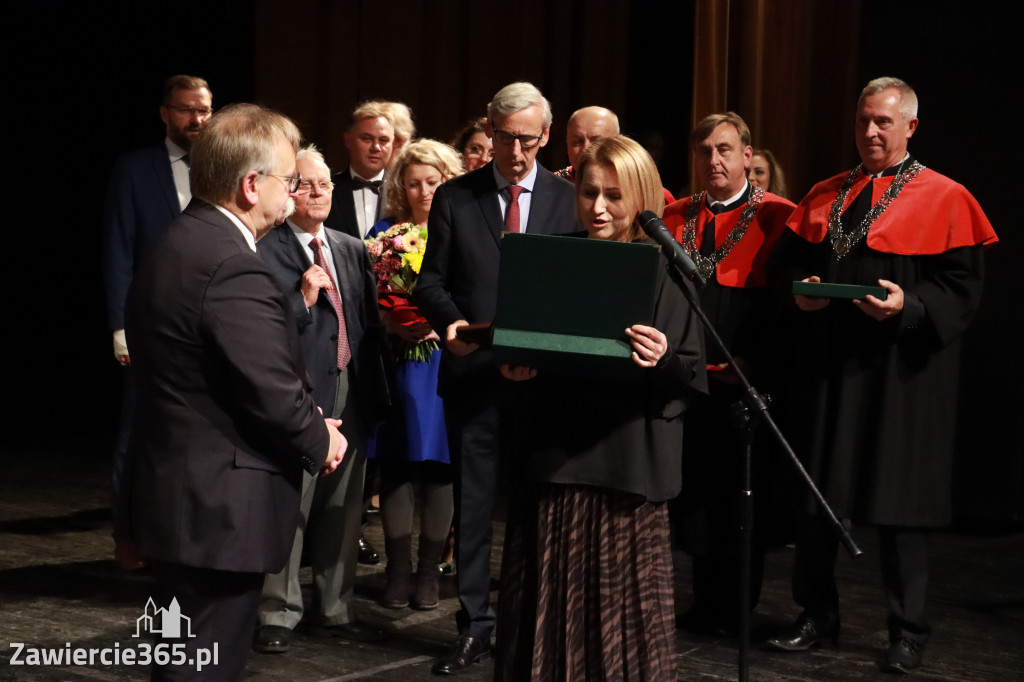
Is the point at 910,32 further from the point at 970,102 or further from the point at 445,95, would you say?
the point at 445,95

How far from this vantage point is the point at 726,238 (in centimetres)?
471

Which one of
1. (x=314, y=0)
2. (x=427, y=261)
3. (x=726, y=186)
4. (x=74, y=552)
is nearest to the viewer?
(x=427, y=261)

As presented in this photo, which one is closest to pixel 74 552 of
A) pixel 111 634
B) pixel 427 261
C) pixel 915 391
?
pixel 111 634

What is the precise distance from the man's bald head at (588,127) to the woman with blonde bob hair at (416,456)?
2.30 feet

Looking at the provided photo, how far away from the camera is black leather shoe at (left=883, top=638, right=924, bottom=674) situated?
4305mm

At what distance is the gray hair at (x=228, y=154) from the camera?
2783 millimetres

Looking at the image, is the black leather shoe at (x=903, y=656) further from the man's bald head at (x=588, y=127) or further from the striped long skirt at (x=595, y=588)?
the man's bald head at (x=588, y=127)

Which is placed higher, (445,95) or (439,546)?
(445,95)

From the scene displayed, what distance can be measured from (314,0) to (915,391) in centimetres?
536

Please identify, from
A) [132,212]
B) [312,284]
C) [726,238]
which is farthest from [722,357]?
[132,212]

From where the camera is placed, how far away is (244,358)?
2.66m

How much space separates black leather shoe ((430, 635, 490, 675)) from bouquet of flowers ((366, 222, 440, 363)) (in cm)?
116

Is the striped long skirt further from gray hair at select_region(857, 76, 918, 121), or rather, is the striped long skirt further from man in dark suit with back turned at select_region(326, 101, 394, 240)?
man in dark suit with back turned at select_region(326, 101, 394, 240)

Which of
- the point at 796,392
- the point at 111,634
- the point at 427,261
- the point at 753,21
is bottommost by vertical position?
the point at 111,634
